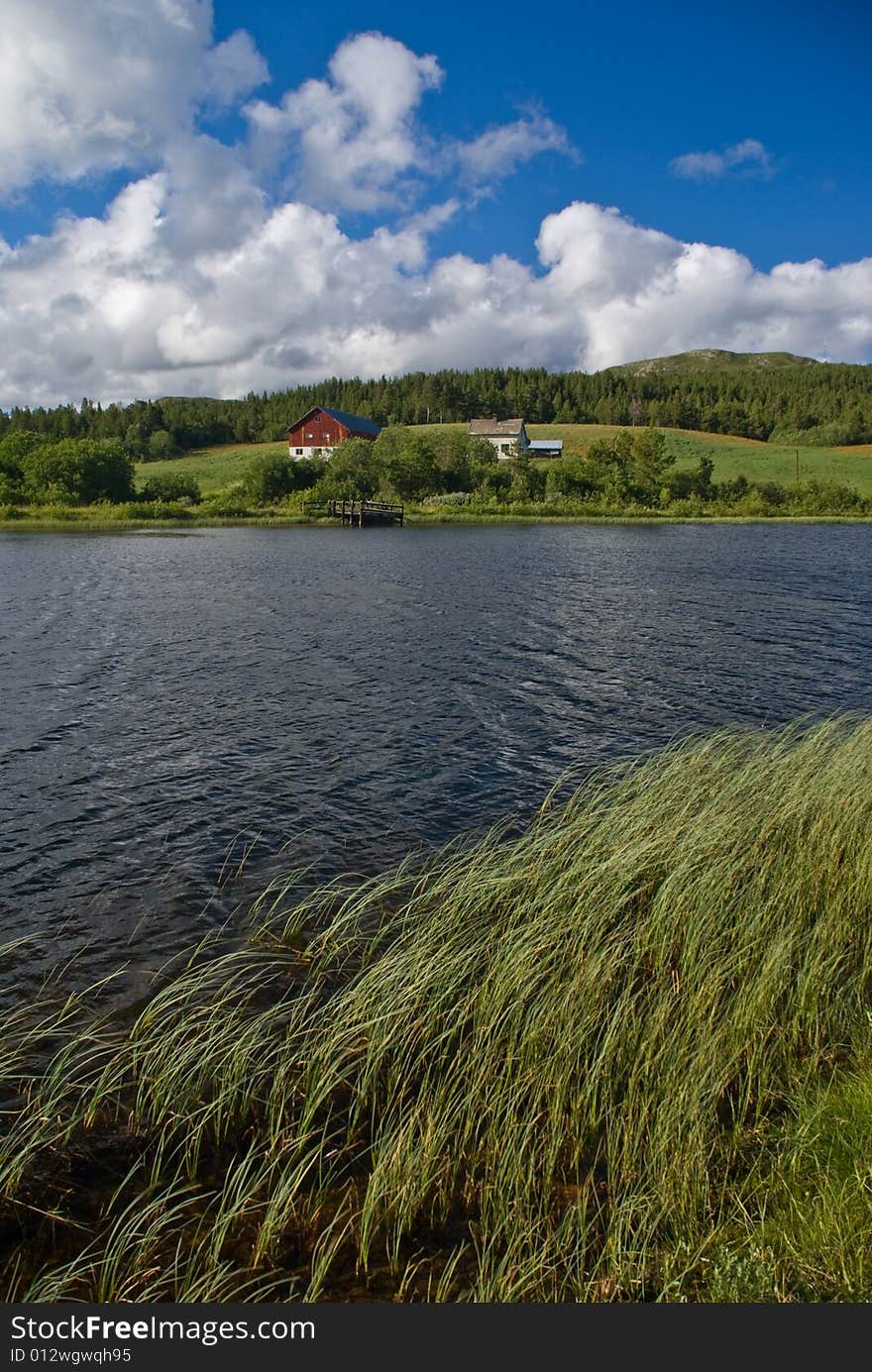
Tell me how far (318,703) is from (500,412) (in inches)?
6978

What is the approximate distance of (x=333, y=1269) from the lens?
4.96m

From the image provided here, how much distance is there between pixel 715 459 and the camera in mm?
125812

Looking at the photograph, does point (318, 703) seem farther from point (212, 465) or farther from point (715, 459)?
point (212, 465)

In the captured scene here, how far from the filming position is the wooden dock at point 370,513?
85375mm

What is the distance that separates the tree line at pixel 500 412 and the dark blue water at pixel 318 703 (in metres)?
129

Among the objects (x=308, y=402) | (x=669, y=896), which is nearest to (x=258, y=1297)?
A: (x=669, y=896)

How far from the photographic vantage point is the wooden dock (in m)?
85.4

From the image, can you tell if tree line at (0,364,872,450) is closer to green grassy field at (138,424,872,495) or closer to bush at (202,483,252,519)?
green grassy field at (138,424,872,495)

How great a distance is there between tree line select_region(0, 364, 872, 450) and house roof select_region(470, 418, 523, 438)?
138 ft

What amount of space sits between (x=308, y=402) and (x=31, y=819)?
201m

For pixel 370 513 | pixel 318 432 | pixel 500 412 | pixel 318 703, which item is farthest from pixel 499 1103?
pixel 500 412

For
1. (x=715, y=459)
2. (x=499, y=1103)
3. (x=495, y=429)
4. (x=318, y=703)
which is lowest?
(x=499, y=1103)

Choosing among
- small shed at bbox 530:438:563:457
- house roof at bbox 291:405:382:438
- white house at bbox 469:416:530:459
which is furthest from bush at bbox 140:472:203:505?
small shed at bbox 530:438:563:457

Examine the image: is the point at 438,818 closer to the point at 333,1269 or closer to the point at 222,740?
the point at 222,740
